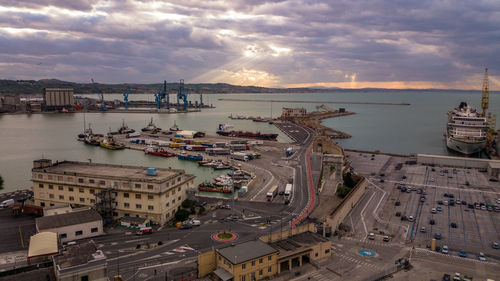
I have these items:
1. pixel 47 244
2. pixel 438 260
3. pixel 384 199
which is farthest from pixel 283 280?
pixel 384 199

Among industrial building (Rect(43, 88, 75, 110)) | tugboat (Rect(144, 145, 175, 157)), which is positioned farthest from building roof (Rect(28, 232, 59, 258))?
industrial building (Rect(43, 88, 75, 110))

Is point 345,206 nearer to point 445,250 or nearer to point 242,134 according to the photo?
point 445,250

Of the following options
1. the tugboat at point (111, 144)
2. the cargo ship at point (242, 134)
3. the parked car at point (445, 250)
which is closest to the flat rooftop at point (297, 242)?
the parked car at point (445, 250)

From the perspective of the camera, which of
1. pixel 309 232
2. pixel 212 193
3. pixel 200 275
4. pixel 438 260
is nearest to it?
pixel 200 275

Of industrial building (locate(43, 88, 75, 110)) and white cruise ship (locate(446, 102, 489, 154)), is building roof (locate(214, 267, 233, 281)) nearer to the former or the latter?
white cruise ship (locate(446, 102, 489, 154))

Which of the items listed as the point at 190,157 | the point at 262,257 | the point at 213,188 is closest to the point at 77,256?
the point at 262,257

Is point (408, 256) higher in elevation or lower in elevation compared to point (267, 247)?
lower

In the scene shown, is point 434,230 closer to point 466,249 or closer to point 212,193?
point 466,249
